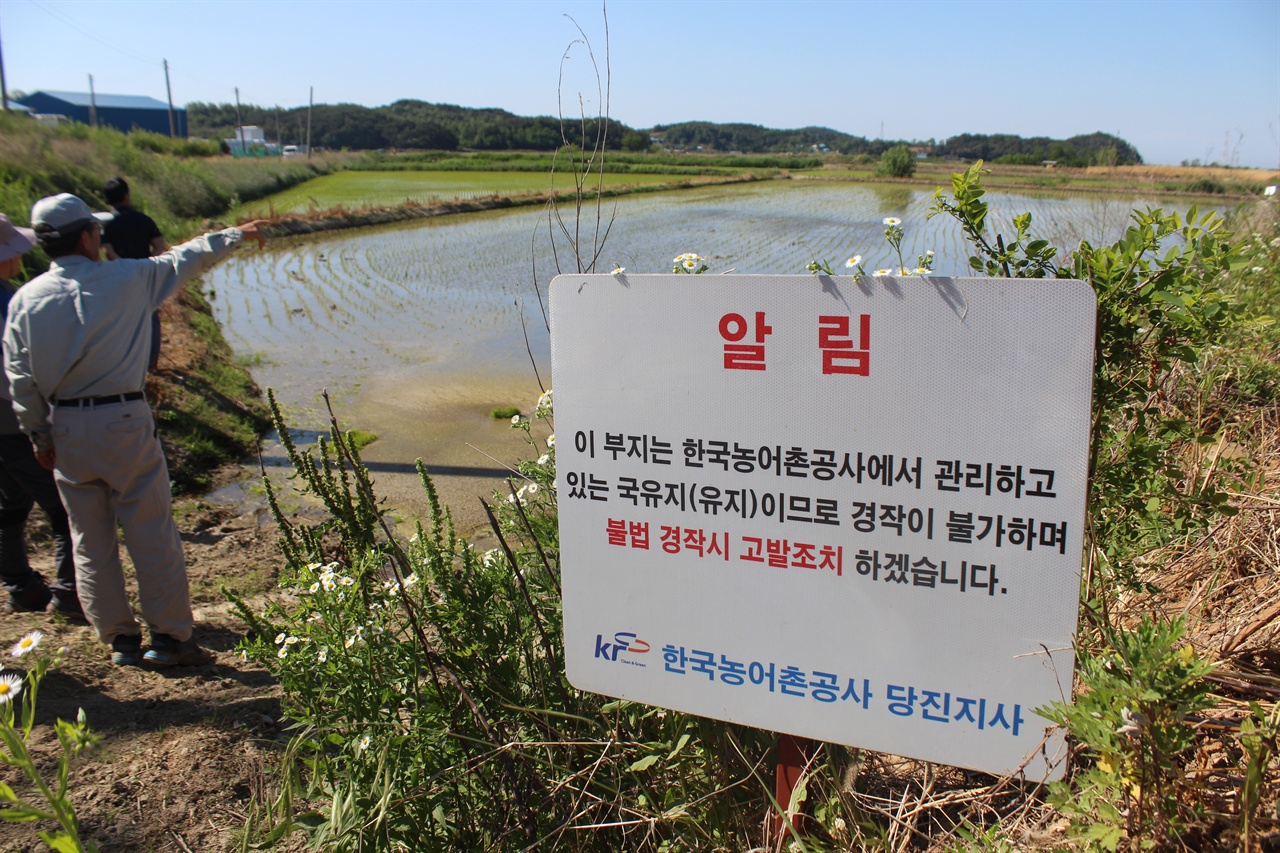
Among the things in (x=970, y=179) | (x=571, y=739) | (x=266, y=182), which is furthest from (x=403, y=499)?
(x=266, y=182)

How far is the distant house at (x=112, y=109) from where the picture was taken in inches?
3083

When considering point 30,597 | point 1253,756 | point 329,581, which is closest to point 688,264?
point 329,581

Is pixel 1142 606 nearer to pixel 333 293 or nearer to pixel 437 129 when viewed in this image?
pixel 333 293

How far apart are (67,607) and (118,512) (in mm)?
748

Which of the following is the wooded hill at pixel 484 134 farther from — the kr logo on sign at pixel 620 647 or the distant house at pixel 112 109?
the kr logo on sign at pixel 620 647

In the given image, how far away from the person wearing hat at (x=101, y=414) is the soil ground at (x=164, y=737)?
0.19 m

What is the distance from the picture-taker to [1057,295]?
1329 mm

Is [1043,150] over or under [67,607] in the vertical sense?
over

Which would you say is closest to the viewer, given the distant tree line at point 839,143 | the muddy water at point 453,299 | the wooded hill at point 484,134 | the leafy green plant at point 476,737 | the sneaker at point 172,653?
the leafy green plant at point 476,737

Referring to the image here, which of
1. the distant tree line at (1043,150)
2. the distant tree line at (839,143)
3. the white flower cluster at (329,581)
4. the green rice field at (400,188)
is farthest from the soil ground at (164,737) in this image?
the distant tree line at (839,143)

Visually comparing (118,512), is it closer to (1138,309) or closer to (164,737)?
(164,737)

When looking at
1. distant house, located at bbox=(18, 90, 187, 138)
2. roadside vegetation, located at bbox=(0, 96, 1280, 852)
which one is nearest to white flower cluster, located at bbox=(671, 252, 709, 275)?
roadside vegetation, located at bbox=(0, 96, 1280, 852)

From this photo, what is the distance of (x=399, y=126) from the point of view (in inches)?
3115

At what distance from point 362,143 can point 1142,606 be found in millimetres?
86007
